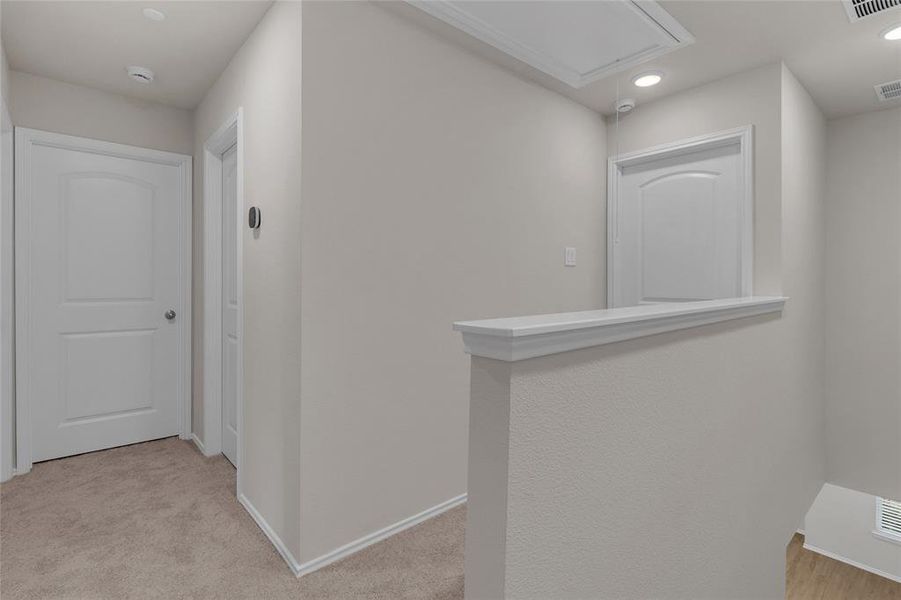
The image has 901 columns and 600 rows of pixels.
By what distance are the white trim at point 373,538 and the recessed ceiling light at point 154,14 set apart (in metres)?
2.46

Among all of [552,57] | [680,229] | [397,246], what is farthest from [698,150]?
[397,246]

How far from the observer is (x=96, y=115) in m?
2.90

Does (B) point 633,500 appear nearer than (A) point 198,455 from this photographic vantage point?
Yes

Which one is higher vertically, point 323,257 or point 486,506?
point 323,257

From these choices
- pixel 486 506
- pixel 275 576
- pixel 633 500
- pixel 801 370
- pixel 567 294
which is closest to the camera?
pixel 486 506

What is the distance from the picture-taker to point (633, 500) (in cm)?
123

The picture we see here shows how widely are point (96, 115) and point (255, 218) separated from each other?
1.75 m

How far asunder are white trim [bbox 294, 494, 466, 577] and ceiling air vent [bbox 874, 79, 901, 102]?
3.47 m

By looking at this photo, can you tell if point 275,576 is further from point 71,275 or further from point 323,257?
point 71,275

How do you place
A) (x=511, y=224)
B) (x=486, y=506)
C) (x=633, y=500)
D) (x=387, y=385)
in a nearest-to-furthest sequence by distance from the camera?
(x=486, y=506) < (x=633, y=500) < (x=387, y=385) < (x=511, y=224)

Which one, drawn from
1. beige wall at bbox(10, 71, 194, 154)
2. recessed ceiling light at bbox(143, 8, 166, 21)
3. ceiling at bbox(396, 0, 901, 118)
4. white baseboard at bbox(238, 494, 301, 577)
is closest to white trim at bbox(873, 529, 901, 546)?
ceiling at bbox(396, 0, 901, 118)

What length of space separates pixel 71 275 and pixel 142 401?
932mm

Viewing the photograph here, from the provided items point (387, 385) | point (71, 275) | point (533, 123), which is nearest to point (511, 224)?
point (533, 123)

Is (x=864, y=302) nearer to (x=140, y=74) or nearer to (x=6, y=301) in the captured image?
(x=140, y=74)
